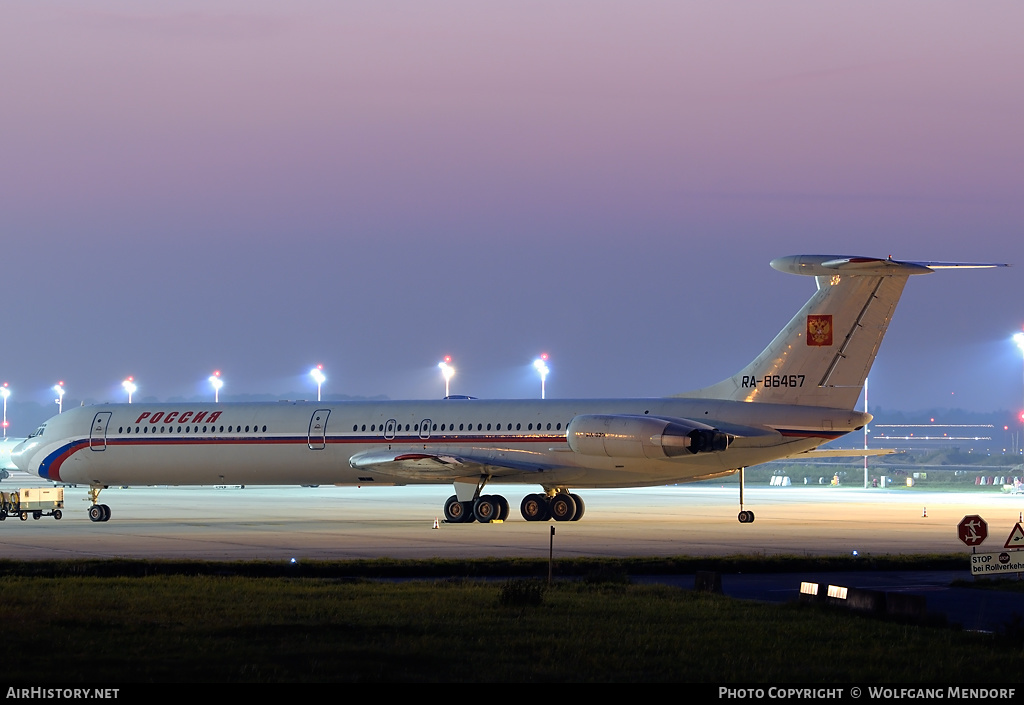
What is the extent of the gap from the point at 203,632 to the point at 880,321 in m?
21.1

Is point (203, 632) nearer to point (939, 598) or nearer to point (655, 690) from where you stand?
point (655, 690)

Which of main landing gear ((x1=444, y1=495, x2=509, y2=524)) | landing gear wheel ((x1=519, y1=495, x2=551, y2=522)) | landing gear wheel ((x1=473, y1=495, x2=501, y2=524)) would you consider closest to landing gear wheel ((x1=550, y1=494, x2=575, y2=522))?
landing gear wheel ((x1=519, y1=495, x2=551, y2=522))

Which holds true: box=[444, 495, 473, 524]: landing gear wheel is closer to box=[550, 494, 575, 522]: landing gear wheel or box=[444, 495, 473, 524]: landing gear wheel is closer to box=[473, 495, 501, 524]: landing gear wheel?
box=[473, 495, 501, 524]: landing gear wheel

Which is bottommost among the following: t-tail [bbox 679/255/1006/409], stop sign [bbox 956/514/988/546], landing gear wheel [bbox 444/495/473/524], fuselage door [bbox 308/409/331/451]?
stop sign [bbox 956/514/988/546]

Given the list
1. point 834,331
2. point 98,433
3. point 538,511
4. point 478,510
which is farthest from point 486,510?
point 98,433

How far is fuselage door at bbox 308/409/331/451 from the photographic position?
120ft

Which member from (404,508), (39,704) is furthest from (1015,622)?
(404,508)

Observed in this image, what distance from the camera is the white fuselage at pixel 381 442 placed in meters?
32.0

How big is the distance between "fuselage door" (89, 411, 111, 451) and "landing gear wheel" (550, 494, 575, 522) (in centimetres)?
1345

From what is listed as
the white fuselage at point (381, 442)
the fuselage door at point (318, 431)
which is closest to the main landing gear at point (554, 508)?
the white fuselage at point (381, 442)

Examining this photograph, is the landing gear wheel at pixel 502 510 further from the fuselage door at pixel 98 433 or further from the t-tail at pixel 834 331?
the fuselage door at pixel 98 433

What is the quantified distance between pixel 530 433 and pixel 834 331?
793 cm

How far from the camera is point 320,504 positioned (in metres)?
49.9

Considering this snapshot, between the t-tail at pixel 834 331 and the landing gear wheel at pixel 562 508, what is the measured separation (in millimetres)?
6071
